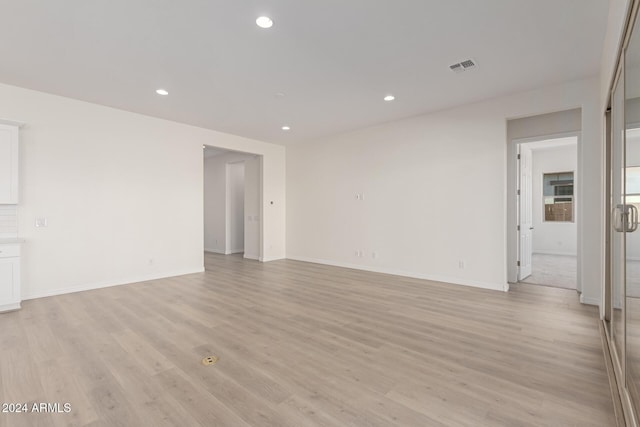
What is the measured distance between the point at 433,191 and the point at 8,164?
6.11 m

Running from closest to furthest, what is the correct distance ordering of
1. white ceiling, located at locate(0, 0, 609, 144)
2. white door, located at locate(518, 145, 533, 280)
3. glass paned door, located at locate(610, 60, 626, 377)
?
glass paned door, located at locate(610, 60, 626, 377), white ceiling, located at locate(0, 0, 609, 144), white door, located at locate(518, 145, 533, 280)

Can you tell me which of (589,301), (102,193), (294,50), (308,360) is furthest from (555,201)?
(102,193)

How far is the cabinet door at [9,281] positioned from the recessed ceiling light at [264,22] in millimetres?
4058

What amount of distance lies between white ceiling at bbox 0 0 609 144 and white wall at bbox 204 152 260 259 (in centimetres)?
315

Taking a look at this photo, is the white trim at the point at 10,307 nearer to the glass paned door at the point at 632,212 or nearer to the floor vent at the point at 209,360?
the floor vent at the point at 209,360

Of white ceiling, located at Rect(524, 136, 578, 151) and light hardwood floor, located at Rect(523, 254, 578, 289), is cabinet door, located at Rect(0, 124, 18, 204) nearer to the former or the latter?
light hardwood floor, located at Rect(523, 254, 578, 289)

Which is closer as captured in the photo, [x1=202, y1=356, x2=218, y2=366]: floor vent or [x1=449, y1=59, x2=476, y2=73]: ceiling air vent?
[x1=202, y1=356, x2=218, y2=366]: floor vent

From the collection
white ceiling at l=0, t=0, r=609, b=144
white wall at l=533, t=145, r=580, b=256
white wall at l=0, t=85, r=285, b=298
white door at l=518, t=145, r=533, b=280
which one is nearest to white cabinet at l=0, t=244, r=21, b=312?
white wall at l=0, t=85, r=285, b=298

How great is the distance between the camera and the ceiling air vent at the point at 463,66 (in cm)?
347

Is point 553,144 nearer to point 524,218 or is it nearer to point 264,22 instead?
point 524,218

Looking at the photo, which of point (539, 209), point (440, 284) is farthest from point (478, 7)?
point (539, 209)

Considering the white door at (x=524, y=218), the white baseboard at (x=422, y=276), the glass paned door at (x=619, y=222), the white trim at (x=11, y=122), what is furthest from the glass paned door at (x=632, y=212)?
the white trim at (x=11, y=122)

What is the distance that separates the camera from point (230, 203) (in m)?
8.75

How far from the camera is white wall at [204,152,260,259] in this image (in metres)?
7.84
